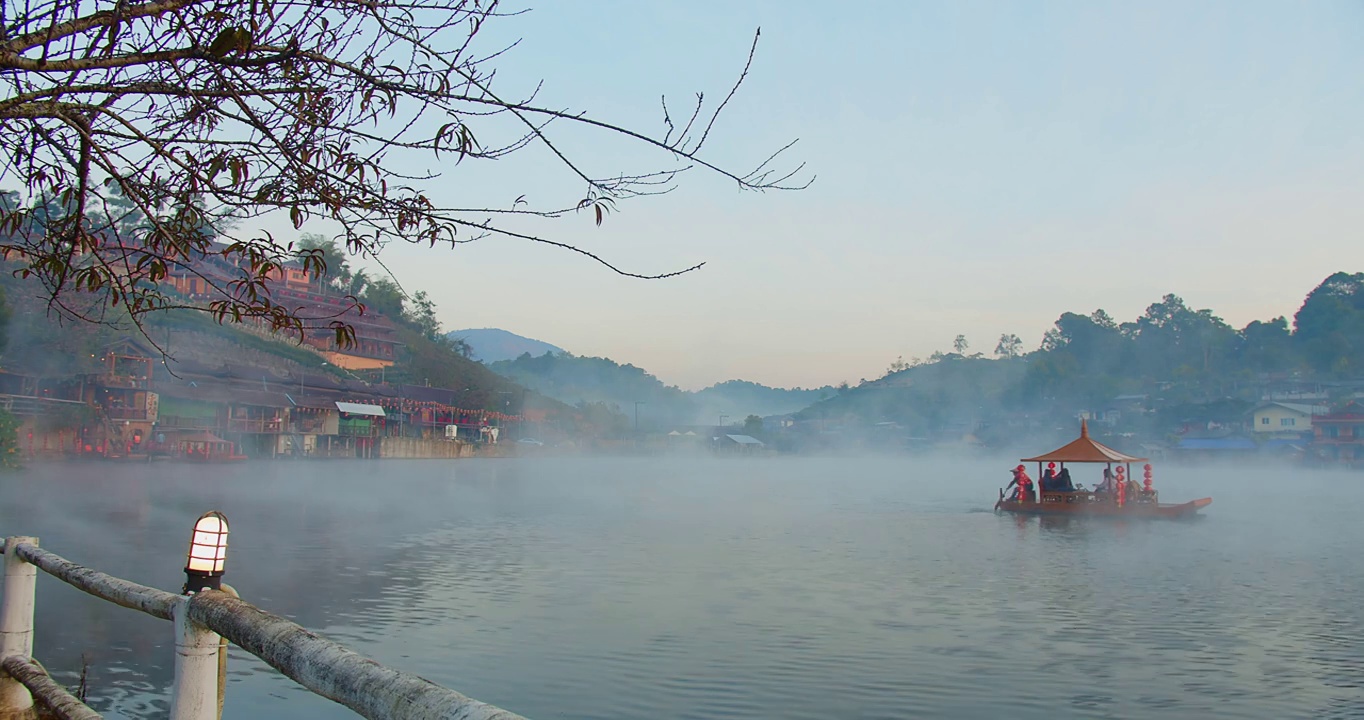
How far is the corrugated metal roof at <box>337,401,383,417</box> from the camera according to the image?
239 ft

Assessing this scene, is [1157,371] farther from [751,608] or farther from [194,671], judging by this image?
[194,671]

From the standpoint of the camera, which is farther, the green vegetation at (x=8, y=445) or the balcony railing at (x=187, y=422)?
the balcony railing at (x=187, y=422)

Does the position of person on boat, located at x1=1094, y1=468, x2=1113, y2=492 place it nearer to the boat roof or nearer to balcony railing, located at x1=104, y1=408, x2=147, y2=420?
the boat roof

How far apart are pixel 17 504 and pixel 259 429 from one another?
123ft

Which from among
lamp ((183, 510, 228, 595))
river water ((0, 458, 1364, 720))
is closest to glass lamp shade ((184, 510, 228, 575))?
lamp ((183, 510, 228, 595))

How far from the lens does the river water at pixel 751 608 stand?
10234 millimetres

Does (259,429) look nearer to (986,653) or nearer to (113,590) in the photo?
(986,653)

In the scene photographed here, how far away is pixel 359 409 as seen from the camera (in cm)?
7444

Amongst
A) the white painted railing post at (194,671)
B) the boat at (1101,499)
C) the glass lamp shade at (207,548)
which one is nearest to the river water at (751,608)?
the boat at (1101,499)

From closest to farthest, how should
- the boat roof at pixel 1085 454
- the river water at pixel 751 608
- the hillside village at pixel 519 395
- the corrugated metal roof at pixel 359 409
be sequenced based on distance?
the river water at pixel 751 608
the boat roof at pixel 1085 454
the hillside village at pixel 519 395
the corrugated metal roof at pixel 359 409

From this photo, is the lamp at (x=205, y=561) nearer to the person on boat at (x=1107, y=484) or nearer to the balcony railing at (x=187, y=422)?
the person on boat at (x=1107, y=484)

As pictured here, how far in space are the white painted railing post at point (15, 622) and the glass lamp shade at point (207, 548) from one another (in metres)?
1.89

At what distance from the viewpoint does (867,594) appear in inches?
663

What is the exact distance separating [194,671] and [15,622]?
2578 mm
